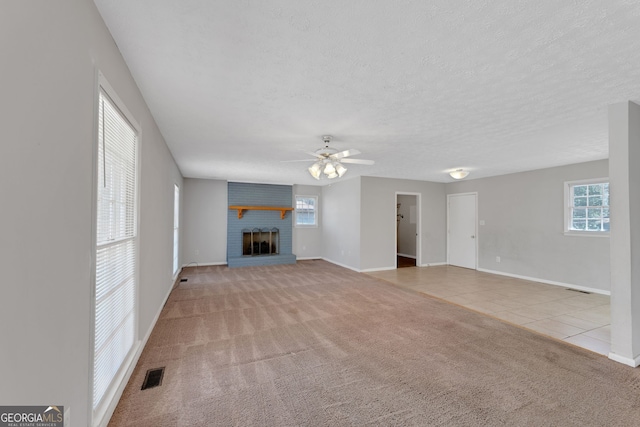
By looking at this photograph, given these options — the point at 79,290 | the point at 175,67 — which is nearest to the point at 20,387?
the point at 79,290

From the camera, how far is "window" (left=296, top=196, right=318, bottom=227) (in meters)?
8.18

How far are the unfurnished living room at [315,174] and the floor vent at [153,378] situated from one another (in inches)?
1.3

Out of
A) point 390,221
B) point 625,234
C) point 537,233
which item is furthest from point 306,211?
point 625,234

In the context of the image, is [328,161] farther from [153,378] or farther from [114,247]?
[153,378]

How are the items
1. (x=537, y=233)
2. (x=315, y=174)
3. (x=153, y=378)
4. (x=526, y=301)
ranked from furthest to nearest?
1. (x=537, y=233)
2. (x=526, y=301)
3. (x=315, y=174)
4. (x=153, y=378)

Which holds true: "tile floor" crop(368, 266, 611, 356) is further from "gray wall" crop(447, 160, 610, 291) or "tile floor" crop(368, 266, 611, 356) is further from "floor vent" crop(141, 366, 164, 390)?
"floor vent" crop(141, 366, 164, 390)

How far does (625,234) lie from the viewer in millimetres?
2363

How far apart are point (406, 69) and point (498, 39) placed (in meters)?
0.54

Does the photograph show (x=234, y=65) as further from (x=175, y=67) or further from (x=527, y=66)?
(x=527, y=66)

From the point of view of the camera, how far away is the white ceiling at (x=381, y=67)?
4.45 ft

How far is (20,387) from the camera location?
853 millimetres

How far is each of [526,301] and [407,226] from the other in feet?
15.8
